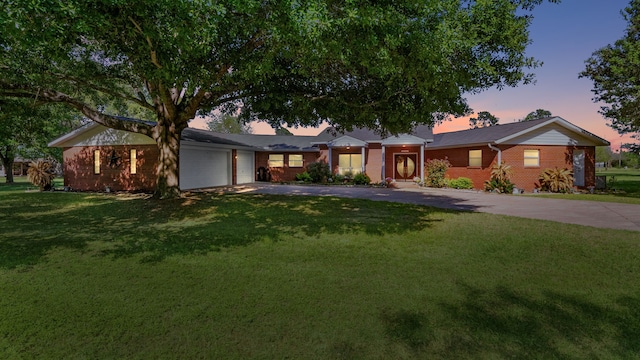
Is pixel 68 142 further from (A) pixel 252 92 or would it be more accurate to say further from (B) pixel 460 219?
(B) pixel 460 219

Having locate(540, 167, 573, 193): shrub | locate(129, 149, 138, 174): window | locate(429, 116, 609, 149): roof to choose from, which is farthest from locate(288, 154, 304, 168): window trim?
locate(540, 167, 573, 193): shrub

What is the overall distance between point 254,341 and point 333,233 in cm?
483

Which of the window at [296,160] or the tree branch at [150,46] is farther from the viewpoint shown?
the window at [296,160]

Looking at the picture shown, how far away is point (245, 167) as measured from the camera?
2564cm

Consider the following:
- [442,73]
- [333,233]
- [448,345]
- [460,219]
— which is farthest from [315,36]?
[460,219]

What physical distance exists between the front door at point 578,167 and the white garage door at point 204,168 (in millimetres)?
21968

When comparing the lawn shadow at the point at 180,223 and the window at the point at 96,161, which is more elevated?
the window at the point at 96,161

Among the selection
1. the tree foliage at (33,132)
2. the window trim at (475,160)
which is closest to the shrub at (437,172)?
the window trim at (475,160)

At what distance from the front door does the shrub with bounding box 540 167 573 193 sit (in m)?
1.52

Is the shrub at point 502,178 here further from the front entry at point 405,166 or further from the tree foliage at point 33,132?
the tree foliage at point 33,132

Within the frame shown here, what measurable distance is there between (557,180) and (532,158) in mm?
1737

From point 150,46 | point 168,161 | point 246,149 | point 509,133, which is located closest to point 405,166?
point 509,133

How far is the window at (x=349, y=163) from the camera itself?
2622 centimetres

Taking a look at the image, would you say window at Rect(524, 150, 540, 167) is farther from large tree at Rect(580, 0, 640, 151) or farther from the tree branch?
the tree branch
